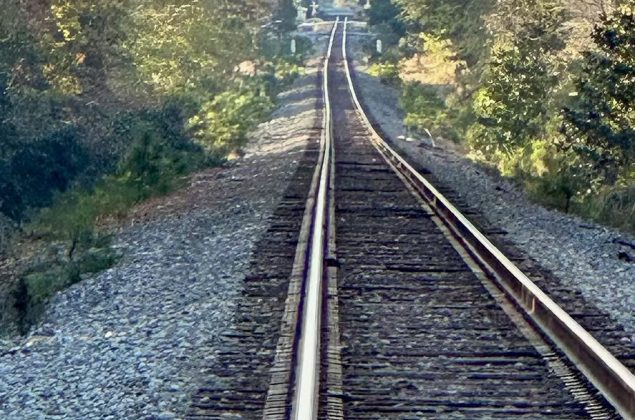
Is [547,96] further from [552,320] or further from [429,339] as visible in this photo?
[429,339]

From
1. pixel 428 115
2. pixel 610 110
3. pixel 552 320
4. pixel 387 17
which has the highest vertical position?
pixel 387 17

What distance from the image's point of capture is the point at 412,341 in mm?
8172

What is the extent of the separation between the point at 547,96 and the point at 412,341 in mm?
20310

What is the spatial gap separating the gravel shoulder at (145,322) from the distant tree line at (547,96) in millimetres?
5220

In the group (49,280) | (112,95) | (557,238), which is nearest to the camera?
(49,280)

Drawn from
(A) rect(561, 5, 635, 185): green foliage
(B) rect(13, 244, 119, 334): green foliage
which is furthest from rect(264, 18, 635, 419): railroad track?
(A) rect(561, 5, 635, 185): green foliage

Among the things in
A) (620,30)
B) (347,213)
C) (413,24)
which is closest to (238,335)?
(347,213)

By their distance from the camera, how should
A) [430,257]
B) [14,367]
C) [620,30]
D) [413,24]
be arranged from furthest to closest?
1. [413,24]
2. [620,30]
3. [430,257]
4. [14,367]

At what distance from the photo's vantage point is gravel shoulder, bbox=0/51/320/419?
23.0 feet

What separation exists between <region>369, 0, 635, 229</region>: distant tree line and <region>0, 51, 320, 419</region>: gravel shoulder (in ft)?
17.1

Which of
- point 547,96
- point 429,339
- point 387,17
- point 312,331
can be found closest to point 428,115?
point 547,96

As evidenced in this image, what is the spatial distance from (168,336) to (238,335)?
0.54 metres

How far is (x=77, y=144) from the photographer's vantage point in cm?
2423

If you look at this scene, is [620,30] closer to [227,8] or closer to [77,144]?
[77,144]
